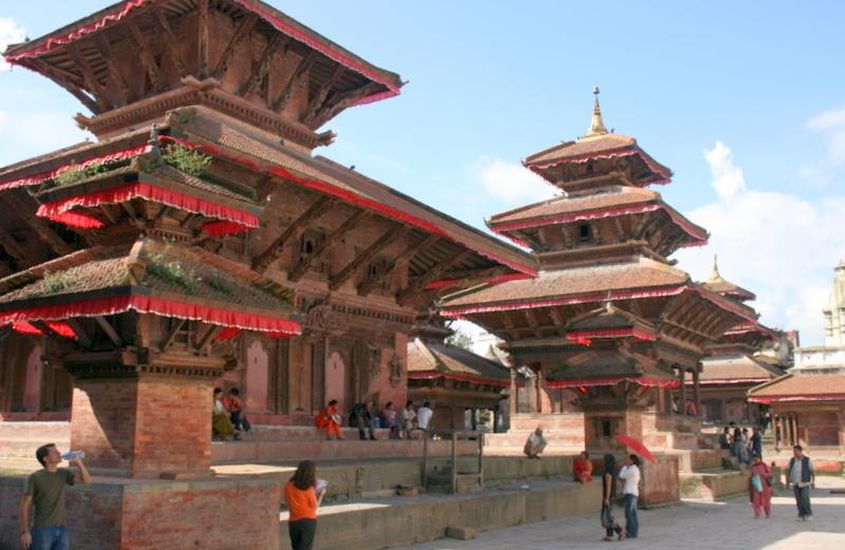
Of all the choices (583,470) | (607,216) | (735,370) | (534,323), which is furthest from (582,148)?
(583,470)

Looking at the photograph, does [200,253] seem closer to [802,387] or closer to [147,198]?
[147,198]

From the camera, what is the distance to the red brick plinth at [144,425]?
1139 centimetres

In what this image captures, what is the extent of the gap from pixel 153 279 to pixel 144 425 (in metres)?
1.86

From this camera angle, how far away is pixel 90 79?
67.3ft

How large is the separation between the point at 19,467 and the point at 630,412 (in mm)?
15628

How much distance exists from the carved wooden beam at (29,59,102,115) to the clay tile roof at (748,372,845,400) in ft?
104

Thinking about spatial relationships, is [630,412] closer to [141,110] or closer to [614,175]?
[141,110]

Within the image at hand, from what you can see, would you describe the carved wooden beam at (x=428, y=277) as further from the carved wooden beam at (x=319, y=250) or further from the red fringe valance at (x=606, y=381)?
the red fringe valance at (x=606, y=381)

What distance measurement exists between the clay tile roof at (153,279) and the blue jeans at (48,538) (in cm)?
302

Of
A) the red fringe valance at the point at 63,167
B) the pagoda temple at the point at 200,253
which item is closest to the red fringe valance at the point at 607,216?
the pagoda temple at the point at 200,253

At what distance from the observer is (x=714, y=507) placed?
2441 cm

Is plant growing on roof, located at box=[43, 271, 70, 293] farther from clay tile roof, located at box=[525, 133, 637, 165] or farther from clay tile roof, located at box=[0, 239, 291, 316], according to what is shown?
clay tile roof, located at box=[525, 133, 637, 165]

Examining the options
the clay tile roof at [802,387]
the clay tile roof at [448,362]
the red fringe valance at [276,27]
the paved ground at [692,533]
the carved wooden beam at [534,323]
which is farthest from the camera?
the clay tile roof at [802,387]

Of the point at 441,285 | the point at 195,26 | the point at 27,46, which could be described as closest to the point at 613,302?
the point at 441,285
